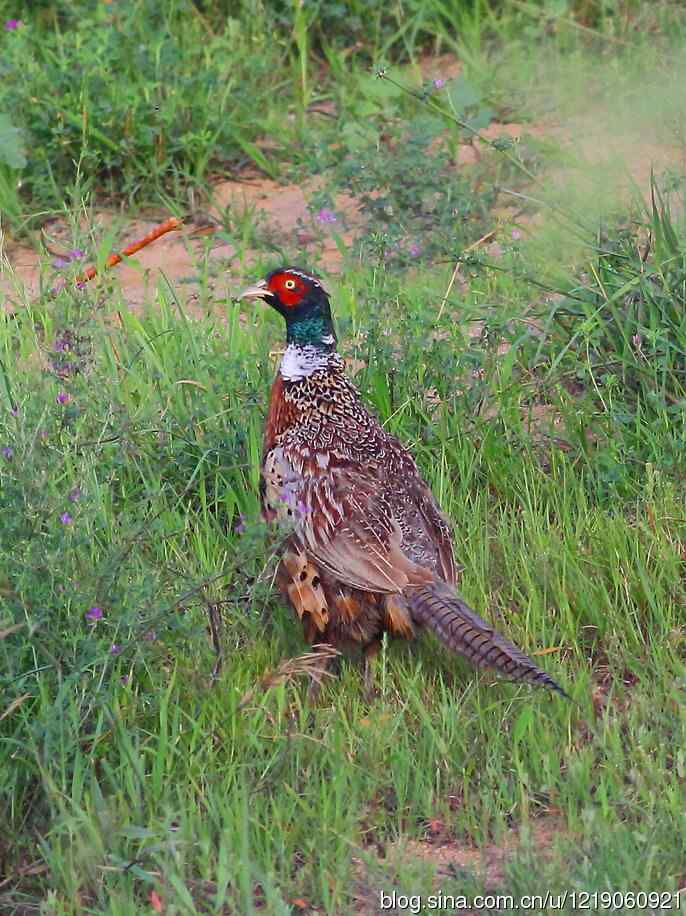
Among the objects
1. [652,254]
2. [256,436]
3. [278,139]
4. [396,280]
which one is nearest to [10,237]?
[278,139]

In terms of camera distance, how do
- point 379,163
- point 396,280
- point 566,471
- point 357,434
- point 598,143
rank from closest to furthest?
point 357,434, point 566,471, point 396,280, point 379,163, point 598,143

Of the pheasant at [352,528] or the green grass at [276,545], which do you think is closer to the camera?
the green grass at [276,545]

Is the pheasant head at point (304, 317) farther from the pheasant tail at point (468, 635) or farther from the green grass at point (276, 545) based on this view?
the pheasant tail at point (468, 635)

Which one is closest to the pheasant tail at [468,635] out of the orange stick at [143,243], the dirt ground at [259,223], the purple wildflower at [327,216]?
the orange stick at [143,243]

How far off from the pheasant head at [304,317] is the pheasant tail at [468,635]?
3.04ft

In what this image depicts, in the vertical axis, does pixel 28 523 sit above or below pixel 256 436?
above

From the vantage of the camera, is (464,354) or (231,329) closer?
(464,354)

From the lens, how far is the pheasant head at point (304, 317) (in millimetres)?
5039

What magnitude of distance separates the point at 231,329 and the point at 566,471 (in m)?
1.47

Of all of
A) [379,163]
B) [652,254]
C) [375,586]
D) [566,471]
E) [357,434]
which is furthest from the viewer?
[379,163]

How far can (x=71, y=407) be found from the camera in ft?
15.1

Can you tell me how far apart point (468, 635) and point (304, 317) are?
1293 millimetres

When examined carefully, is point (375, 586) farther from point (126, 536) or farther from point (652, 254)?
point (652, 254)

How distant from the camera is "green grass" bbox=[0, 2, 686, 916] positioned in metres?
3.77
